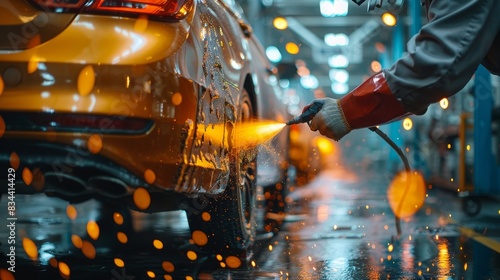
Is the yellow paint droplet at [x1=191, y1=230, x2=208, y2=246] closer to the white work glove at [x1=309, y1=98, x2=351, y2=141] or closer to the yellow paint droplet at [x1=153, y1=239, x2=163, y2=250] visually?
the yellow paint droplet at [x1=153, y1=239, x2=163, y2=250]

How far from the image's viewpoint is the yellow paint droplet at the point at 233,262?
462 cm

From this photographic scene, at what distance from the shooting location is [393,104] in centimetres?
298

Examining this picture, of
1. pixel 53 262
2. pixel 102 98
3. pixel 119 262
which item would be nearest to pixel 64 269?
pixel 53 262

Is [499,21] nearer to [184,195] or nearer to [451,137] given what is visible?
[184,195]

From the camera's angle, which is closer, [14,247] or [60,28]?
[60,28]

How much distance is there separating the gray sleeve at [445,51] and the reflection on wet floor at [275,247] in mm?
1659

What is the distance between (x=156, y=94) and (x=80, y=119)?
0.34 meters

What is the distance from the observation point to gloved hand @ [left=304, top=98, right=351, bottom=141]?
317 cm

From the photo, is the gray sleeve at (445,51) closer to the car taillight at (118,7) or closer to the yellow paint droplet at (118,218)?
the car taillight at (118,7)

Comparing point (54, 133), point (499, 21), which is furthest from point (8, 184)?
point (499, 21)

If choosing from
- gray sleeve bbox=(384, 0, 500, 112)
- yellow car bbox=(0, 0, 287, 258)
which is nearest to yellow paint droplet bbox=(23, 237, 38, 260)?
yellow car bbox=(0, 0, 287, 258)

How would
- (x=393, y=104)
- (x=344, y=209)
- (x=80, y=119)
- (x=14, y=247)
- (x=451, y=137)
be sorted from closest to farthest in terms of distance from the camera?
(x=393, y=104) → (x=80, y=119) → (x=14, y=247) → (x=344, y=209) → (x=451, y=137)

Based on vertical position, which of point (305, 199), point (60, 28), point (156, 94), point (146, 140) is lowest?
point (305, 199)

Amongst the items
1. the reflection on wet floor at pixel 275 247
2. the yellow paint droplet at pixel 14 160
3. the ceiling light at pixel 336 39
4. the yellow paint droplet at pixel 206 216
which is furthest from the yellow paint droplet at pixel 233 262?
the ceiling light at pixel 336 39
